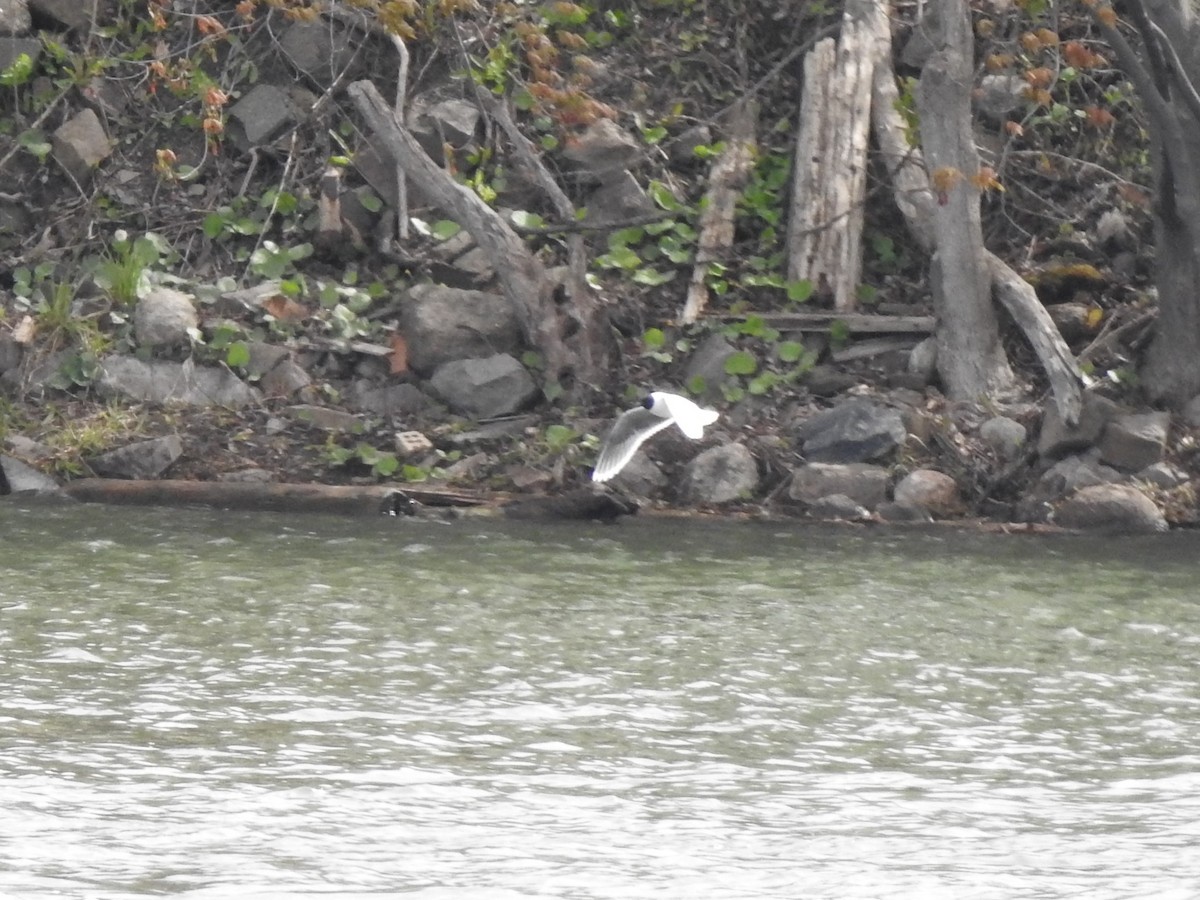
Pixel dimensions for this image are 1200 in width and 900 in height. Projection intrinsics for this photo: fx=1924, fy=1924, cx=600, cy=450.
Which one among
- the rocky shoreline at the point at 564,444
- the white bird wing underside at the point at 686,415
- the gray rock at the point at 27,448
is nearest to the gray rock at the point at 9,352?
the rocky shoreline at the point at 564,444

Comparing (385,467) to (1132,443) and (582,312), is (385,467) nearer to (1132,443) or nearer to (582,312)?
(582,312)

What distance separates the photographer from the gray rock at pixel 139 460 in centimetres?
1080

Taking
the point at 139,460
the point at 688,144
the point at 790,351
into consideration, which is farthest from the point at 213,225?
the point at 790,351

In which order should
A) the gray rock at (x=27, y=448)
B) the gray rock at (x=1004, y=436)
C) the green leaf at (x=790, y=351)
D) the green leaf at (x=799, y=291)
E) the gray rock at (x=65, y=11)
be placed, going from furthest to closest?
the gray rock at (x=65, y=11) < the green leaf at (x=799, y=291) < the green leaf at (x=790, y=351) < the gray rock at (x=27, y=448) < the gray rock at (x=1004, y=436)

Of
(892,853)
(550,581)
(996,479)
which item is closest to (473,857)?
(892,853)

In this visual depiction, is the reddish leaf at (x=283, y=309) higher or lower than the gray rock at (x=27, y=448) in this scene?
higher

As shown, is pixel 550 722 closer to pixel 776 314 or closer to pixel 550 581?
pixel 550 581

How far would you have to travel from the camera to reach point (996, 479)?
Answer: 10398 mm

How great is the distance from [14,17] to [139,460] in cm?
436

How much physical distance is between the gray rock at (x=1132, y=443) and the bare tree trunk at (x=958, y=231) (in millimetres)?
862

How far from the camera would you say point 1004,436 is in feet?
34.7

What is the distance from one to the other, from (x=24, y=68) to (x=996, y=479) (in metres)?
7.31

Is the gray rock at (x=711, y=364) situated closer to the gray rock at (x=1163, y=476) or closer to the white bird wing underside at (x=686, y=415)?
the white bird wing underside at (x=686, y=415)

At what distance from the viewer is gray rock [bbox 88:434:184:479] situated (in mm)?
10797
